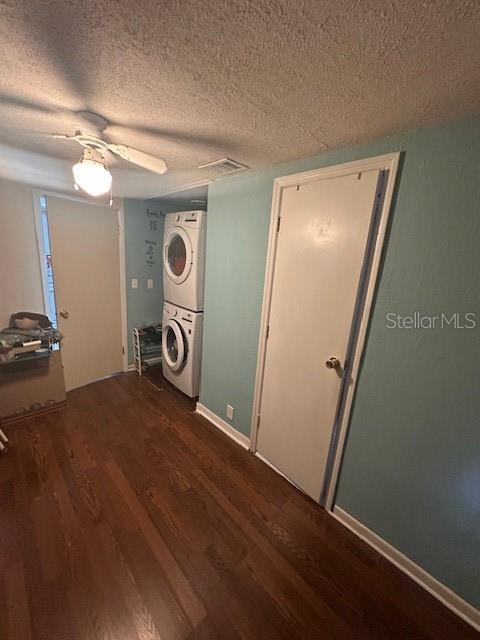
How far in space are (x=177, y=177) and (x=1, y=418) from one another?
8.26 ft

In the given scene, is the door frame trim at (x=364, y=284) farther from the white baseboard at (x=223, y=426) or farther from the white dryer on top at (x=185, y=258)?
the white dryer on top at (x=185, y=258)

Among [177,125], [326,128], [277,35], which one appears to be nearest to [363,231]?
[326,128]

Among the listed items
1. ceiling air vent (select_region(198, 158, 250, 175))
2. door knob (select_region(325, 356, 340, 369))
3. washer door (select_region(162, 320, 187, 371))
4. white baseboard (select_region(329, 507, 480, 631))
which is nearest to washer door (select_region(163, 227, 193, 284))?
washer door (select_region(162, 320, 187, 371))

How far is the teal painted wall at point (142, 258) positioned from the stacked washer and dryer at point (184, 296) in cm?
54

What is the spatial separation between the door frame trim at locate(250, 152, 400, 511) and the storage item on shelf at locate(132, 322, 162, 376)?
1.85 m

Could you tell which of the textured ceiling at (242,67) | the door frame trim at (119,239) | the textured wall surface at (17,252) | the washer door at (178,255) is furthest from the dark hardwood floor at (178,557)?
the textured ceiling at (242,67)

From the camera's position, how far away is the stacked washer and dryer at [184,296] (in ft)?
7.63

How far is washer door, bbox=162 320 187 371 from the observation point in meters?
2.59

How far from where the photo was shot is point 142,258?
10.1 ft

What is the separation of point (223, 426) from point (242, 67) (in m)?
2.31

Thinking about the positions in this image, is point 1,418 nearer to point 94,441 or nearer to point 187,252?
point 94,441

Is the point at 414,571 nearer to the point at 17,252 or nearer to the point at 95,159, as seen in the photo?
the point at 95,159

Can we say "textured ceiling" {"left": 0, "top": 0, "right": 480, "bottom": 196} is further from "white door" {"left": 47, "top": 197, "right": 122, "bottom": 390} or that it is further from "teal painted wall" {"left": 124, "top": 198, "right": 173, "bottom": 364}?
"teal painted wall" {"left": 124, "top": 198, "right": 173, "bottom": 364}

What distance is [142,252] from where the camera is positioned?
10.0 ft
